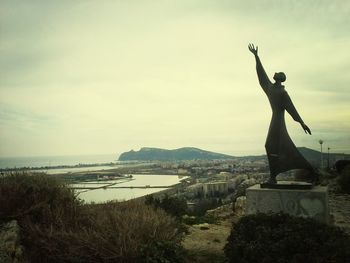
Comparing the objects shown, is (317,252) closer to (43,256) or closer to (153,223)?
(153,223)

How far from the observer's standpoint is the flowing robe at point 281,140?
7.54 m

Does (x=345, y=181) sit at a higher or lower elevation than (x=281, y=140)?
lower

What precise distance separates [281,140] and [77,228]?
424cm

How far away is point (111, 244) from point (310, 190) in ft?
12.3

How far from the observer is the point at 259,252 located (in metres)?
4.84

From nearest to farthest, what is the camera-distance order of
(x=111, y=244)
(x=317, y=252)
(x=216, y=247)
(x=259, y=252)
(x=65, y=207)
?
(x=317, y=252) < (x=259, y=252) < (x=111, y=244) < (x=65, y=207) < (x=216, y=247)

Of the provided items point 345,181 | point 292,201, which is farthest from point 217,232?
point 345,181

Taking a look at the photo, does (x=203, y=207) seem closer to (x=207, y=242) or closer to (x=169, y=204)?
(x=169, y=204)

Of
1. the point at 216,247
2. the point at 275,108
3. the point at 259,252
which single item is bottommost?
the point at 216,247

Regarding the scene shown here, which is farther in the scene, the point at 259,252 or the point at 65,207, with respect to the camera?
the point at 65,207

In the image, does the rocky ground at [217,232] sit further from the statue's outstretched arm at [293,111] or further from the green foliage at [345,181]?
the statue's outstretched arm at [293,111]

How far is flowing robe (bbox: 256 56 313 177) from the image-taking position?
7543 millimetres

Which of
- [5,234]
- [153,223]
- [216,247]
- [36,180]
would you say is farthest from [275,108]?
[5,234]

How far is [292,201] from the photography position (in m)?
6.91
